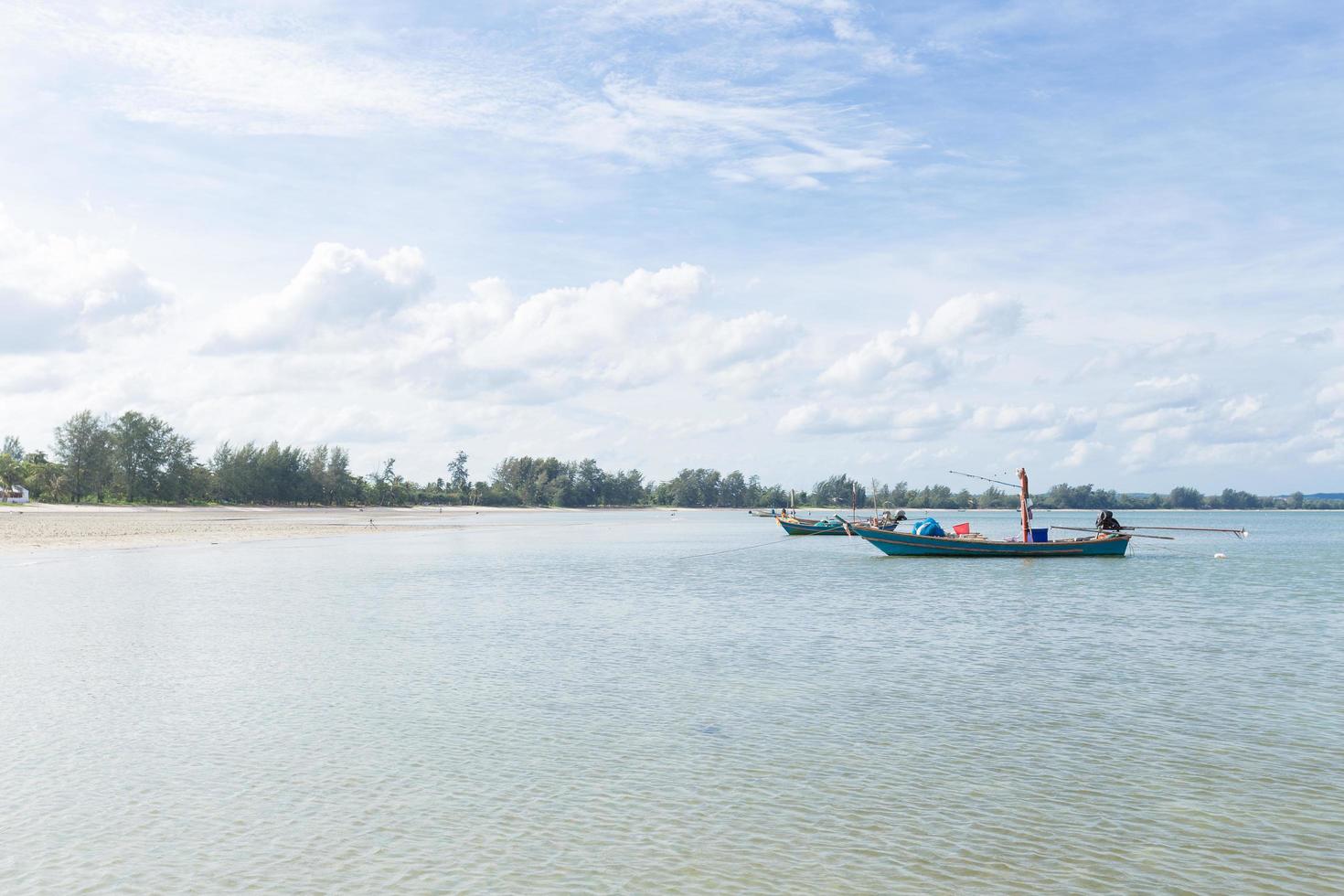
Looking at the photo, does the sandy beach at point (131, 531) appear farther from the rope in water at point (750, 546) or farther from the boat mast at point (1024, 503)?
the boat mast at point (1024, 503)

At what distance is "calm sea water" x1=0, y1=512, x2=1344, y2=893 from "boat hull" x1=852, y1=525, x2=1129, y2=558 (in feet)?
71.0

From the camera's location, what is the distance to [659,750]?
1186cm

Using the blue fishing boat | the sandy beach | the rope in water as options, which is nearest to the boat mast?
the blue fishing boat

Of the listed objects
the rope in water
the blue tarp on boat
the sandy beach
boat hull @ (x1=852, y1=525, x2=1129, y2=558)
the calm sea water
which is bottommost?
the rope in water

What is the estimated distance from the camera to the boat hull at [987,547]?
161 feet

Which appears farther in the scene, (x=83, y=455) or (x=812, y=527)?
(x=83, y=455)

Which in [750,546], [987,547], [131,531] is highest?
[987,547]

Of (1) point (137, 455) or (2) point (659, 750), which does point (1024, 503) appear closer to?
(2) point (659, 750)

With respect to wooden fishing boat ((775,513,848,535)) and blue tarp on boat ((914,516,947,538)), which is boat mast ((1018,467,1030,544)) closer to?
blue tarp on boat ((914,516,947,538))

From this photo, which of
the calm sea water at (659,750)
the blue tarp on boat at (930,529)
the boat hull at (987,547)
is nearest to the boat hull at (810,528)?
the boat hull at (987,547)

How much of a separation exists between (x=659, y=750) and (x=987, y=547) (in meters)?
40.7

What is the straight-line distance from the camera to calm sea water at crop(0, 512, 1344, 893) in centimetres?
810

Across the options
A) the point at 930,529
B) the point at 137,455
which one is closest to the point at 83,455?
the point at 137,455

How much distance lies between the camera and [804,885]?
7.62m
